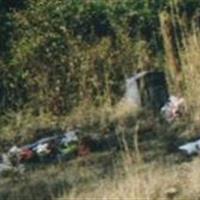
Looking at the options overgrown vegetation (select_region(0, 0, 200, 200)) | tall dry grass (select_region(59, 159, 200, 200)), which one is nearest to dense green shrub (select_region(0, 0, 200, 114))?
overgrown vegetation (select_region(0, 0, 200, 200))

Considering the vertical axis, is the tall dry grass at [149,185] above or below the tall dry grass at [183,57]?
below

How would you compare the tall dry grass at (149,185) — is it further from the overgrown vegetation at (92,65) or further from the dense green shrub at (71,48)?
the dense green shrub at (71,48)

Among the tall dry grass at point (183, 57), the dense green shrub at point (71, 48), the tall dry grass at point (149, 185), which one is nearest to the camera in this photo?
the tall dry grass at point (149, 185)

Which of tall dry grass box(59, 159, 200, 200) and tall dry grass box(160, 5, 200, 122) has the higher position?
tall dry grass box(160, 5, 200, 122)

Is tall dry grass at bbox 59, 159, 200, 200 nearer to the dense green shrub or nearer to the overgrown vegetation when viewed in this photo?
the overgrown vegetation

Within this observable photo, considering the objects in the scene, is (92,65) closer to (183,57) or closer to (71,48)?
(71,48)

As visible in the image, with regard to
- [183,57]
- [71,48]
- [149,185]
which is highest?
[71,48]

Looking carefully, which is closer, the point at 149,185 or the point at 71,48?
the point at 149,185

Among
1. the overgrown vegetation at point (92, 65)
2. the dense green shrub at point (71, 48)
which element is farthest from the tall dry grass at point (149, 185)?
the dense green shrub at point (71, 48)

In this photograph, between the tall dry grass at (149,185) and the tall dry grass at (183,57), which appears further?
the tall dry grass at (183,57)

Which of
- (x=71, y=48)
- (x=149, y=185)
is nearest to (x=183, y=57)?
(x=71, y=48)

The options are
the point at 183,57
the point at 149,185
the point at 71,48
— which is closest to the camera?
the point at 149,185

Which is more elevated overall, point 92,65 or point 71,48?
point 71,48

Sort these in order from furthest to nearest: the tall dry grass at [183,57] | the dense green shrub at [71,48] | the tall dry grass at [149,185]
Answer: the dense green shrub at [71,48] → the tall dry grass at [183,57] → the tall dry grass at [149,185]
